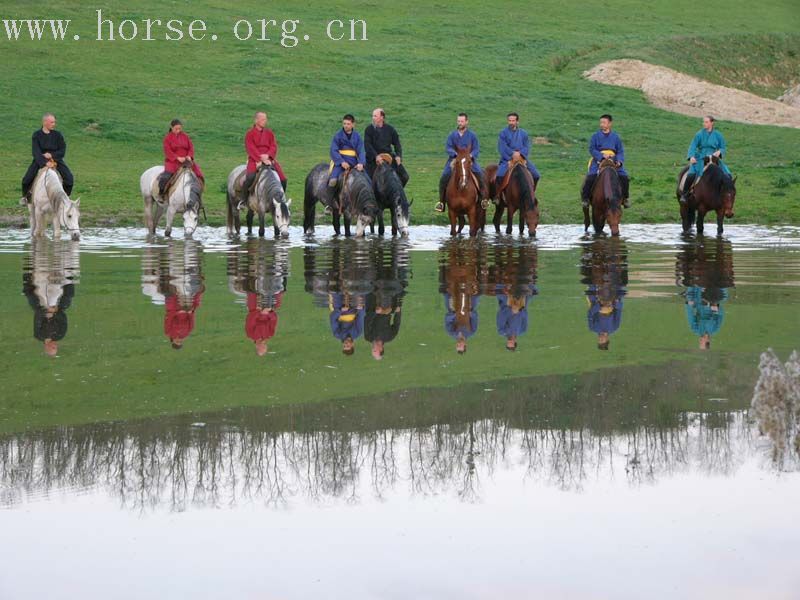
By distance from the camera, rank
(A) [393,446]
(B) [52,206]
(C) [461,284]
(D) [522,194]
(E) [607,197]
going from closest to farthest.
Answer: (A) [393,446] < (C) [461,284] < (B) [52,206] < (D) [522,194] < (E) [607,197]

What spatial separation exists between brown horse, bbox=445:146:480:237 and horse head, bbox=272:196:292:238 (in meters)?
2.61

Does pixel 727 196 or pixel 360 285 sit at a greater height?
pixel 727 196

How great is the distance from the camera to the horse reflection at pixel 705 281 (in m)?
12.1

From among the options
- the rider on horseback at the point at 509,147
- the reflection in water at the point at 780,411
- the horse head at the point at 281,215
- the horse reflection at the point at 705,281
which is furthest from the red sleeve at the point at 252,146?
the reflection in water at the point at 780,411

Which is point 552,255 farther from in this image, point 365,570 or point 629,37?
point 629,37

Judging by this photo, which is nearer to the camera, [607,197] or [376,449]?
[376,449]

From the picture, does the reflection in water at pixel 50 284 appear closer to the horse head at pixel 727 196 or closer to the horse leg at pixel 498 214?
the horse leg at pixel 498 214

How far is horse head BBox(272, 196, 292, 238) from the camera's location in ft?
78.3

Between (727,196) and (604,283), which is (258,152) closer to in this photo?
(727,196)

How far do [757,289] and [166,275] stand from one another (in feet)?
21.4

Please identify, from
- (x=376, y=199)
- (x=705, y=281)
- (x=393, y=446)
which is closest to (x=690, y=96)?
(x=376, y=199)

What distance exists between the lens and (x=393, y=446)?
7.51 metres

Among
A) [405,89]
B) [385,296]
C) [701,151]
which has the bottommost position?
[385,296]

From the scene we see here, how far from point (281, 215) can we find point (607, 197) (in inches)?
208
